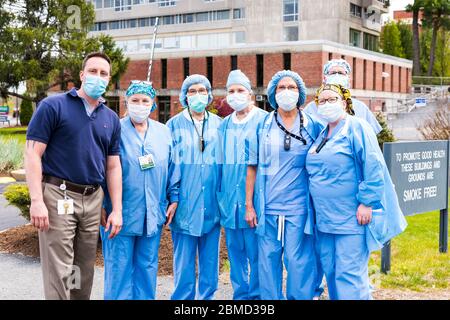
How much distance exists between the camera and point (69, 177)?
467 centimetres

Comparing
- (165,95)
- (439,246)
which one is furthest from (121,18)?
(439,246)

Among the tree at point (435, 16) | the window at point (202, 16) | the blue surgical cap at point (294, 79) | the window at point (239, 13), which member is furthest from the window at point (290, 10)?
the blue surgical cap at point (294, 79)

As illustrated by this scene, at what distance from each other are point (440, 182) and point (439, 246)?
Answer: 1033 mm

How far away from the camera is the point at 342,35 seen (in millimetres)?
62062

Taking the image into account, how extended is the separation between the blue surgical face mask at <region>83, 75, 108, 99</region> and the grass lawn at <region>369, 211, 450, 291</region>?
13.1 feet

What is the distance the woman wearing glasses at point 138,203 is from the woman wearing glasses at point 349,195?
1.44 meters

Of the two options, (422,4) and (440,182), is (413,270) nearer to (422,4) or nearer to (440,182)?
(440,182)

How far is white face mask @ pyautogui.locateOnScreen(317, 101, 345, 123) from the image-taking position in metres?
5.21

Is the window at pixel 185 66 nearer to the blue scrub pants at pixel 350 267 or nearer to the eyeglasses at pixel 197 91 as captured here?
the eyeglasses at pixel 197 91

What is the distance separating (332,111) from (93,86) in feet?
6.87

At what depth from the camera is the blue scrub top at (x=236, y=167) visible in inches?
224

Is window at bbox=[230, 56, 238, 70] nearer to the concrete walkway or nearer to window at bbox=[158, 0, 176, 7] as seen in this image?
window at bbox=[158, 0, 176, 7]

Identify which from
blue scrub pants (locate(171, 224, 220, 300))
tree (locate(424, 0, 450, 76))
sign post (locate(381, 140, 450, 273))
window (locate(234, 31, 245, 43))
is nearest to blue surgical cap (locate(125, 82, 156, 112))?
blue scrub pants (locate(171, 224, 220, 300))

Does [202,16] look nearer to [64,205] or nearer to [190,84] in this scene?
[190,84]
